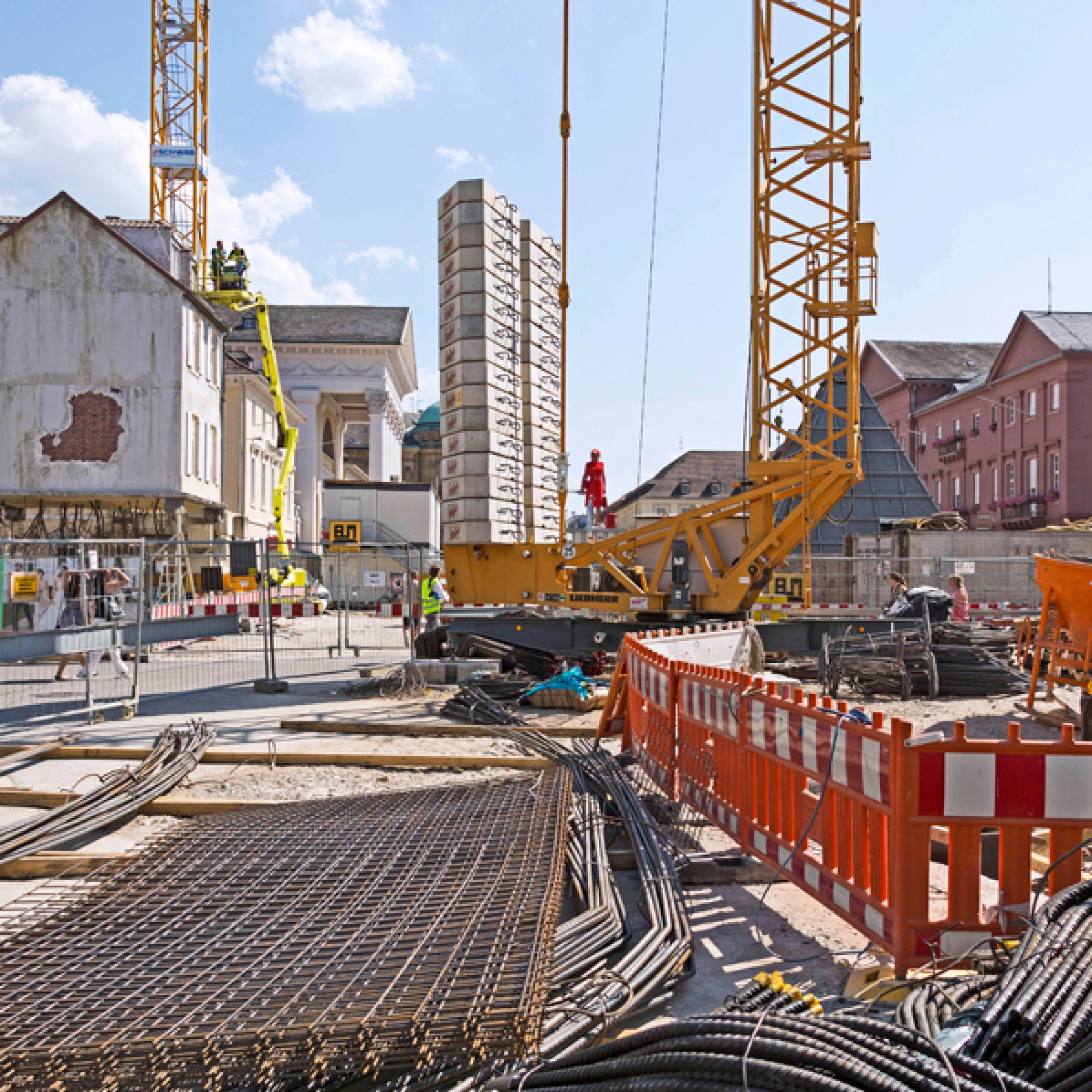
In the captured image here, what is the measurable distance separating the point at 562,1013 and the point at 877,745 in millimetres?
1646

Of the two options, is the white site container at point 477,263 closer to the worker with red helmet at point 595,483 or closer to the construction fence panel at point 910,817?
the worker with red helmet at point 595,483

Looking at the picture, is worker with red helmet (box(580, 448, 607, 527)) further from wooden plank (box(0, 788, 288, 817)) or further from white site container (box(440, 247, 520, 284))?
wooden plank (box(0, 788, 288, 817))

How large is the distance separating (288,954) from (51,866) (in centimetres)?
237

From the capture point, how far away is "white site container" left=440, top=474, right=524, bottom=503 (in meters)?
15.1

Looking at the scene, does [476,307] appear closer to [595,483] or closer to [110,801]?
[595,483]

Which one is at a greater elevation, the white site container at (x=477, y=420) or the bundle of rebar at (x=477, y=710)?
the white site container at (x=477, y=420)

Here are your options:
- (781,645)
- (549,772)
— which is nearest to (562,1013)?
(549,772)

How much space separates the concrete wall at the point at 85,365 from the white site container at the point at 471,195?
821 inches

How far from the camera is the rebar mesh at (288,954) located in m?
3.20

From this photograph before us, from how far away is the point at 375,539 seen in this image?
51938 mm

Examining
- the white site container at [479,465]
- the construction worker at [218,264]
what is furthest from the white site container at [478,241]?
the construction worker at [218,264]

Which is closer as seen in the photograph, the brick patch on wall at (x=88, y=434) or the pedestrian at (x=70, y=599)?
the pedestrian at (x=70, y=599)

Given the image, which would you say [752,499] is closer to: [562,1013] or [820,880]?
[820,880]

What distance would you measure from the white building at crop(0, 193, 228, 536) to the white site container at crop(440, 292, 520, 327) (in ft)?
68.3
